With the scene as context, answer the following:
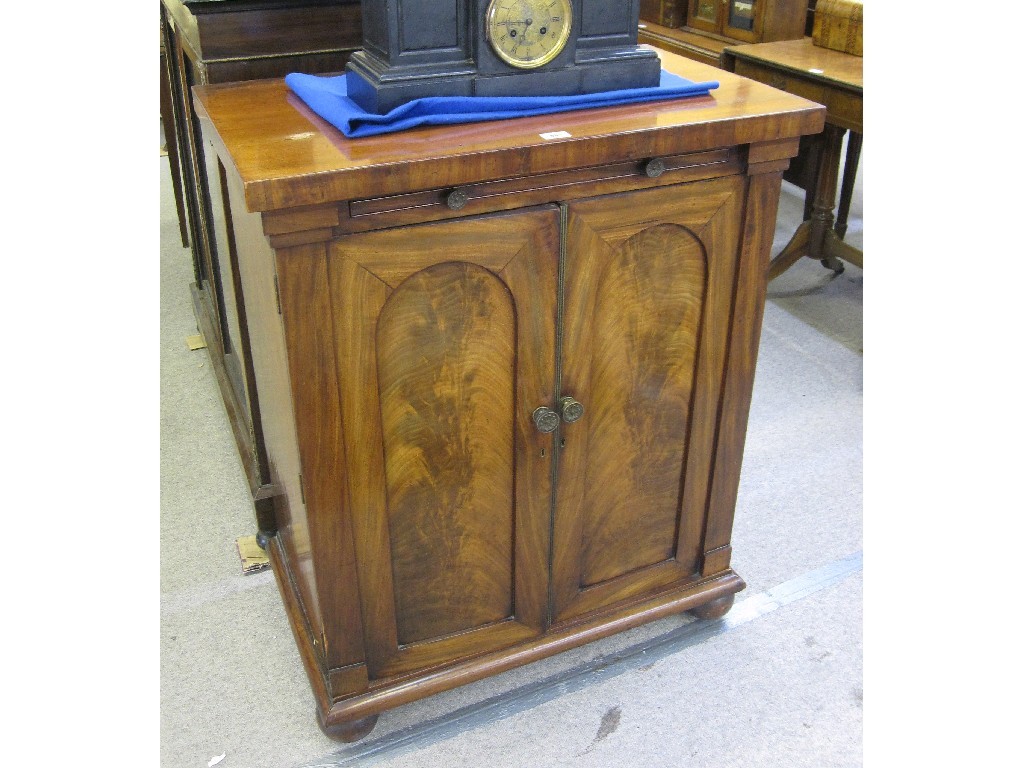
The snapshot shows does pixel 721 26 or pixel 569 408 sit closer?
pixel 569 408

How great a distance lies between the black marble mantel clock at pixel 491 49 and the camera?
1379 mm

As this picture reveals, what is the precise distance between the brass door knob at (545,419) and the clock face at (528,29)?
0.57 meters

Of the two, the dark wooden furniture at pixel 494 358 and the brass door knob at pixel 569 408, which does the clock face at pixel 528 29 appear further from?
the brass door knob at pixel 569 408

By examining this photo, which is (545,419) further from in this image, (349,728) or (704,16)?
(704,16)

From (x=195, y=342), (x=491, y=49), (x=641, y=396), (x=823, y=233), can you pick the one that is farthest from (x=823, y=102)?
(x=195, y=342)

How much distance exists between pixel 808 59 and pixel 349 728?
262cm

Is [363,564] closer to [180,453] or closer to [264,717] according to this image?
[264,717]

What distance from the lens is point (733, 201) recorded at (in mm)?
1546

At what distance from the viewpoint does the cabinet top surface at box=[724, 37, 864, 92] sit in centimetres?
288

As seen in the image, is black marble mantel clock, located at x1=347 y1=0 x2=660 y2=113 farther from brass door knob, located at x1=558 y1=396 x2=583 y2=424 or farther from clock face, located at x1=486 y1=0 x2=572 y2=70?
brass door knob, located at x1=558 y1=396 x2=583 y2=424

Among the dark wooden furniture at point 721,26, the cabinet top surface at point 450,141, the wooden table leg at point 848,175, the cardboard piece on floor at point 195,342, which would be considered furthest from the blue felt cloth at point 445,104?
the wooden table leg at point 848,175

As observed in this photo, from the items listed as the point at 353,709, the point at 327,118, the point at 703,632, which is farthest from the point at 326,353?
the point at 703,632

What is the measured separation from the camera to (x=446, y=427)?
4.94 feet

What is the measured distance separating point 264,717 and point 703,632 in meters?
0.95
